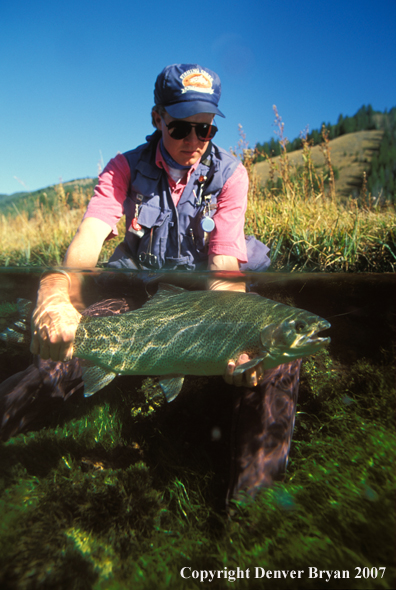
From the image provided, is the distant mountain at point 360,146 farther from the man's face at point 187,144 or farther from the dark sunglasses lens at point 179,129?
the dark sunglasses lens at point 179,129

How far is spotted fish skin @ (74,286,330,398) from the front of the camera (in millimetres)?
1457

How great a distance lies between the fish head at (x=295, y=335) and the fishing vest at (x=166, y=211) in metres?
1.38

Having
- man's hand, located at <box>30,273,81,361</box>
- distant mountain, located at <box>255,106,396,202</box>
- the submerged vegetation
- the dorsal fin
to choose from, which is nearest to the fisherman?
man's hand, located at <box>30,273,81,361</box>

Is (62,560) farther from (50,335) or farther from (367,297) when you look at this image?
(367,297)

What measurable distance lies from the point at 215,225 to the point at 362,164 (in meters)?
66.8

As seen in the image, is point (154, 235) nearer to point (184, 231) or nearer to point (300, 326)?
point (184, 231)

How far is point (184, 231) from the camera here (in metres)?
2.81

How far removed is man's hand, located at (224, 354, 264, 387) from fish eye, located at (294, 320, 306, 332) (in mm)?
245

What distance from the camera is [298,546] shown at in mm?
1242

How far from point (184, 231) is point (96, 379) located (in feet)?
5.26

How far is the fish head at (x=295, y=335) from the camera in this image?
1.39 meters

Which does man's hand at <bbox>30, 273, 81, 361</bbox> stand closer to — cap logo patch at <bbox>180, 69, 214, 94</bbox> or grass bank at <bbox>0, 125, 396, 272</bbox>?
grass bank at <bbox>0, 125, 396, 272</bbox>

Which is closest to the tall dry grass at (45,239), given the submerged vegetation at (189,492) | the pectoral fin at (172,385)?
the submerged vegetation at (189,492)

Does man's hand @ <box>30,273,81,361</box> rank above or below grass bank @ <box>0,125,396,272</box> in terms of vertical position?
below
